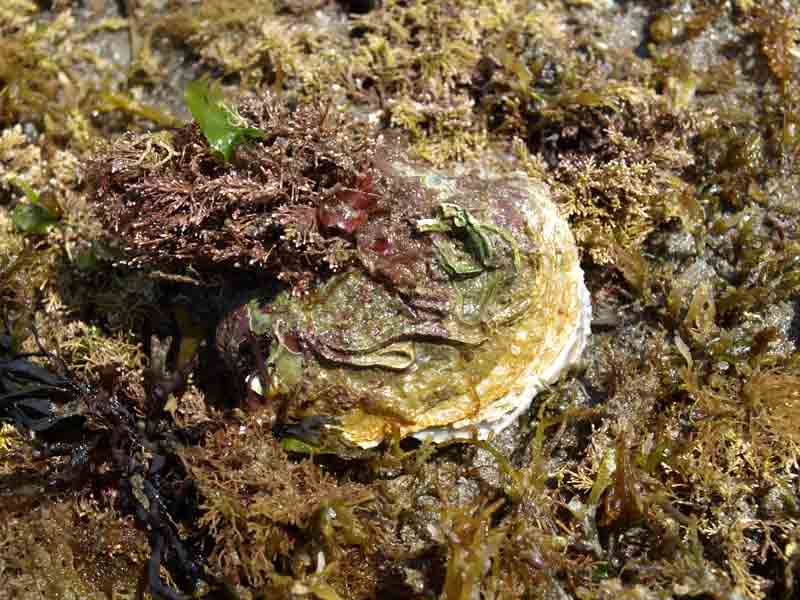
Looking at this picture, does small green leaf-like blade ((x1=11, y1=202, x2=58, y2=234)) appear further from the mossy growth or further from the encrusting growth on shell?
the encrusting growth on shell

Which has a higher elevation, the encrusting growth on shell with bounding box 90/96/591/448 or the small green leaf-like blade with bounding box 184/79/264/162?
the small green leaf-like blade with bounding box 184/79/264/162

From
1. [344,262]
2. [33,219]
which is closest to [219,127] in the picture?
[344,262]

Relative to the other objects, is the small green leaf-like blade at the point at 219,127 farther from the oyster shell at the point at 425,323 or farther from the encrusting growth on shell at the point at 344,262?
the oyster shell at the point at 425,323

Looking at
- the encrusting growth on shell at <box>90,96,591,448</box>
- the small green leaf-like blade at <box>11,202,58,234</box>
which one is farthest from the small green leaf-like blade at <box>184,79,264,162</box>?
the small green leaf-like blade at <box>11,202,58,234</box>

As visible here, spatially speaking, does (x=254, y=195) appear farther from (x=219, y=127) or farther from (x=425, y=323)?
(x=425, y=323)

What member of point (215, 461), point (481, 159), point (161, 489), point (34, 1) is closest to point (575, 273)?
point (481, 159)

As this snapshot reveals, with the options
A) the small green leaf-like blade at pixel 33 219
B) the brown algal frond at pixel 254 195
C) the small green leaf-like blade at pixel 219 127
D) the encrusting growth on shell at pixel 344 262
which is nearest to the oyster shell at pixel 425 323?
the encrusting growth on shell at pixel 344 262

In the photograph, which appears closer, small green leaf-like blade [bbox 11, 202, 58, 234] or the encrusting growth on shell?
the encrusting growth on shell
